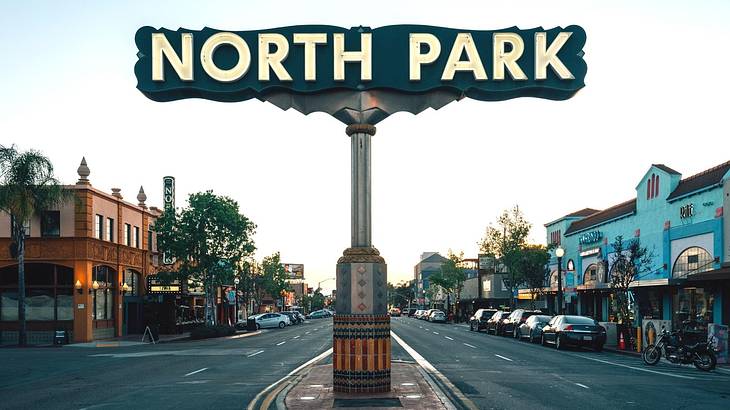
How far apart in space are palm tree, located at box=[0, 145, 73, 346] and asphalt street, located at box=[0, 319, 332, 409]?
6.18 metres

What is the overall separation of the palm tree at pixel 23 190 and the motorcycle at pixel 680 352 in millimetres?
29473

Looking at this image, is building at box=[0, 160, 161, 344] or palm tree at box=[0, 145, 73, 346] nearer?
palm tree at box=[0, 145, 73, 346]

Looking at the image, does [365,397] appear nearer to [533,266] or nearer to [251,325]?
[533,266]

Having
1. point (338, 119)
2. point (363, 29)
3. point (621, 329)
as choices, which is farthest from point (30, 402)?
point (621, 329)

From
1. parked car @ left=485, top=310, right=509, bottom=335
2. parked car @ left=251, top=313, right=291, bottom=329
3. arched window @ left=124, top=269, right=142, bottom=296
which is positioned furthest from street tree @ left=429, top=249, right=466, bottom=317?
arched window @ left=124, top=269, right=142, bottom=296

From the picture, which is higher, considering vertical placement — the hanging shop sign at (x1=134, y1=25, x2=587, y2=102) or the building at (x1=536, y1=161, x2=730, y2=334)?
the hanging shop sign at (x1=134, y1=25, x2=587, y2=102)

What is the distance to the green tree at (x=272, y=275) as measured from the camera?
89062mm

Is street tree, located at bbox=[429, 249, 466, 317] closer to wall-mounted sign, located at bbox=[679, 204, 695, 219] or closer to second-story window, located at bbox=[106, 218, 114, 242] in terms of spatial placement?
second-story window, located at bbox=[106, 218, 114, 242]

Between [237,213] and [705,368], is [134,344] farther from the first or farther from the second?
[705,368]

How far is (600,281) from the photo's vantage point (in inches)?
1916

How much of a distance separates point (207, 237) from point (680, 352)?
3221 centimetres

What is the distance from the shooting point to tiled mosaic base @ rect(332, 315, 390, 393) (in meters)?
13.7

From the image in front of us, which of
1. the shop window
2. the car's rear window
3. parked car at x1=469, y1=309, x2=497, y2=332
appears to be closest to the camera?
the car's rear window

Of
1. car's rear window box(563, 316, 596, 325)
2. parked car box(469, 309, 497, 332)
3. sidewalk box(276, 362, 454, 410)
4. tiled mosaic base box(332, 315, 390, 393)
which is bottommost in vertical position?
parked car box(469, 309, 497, 332)
